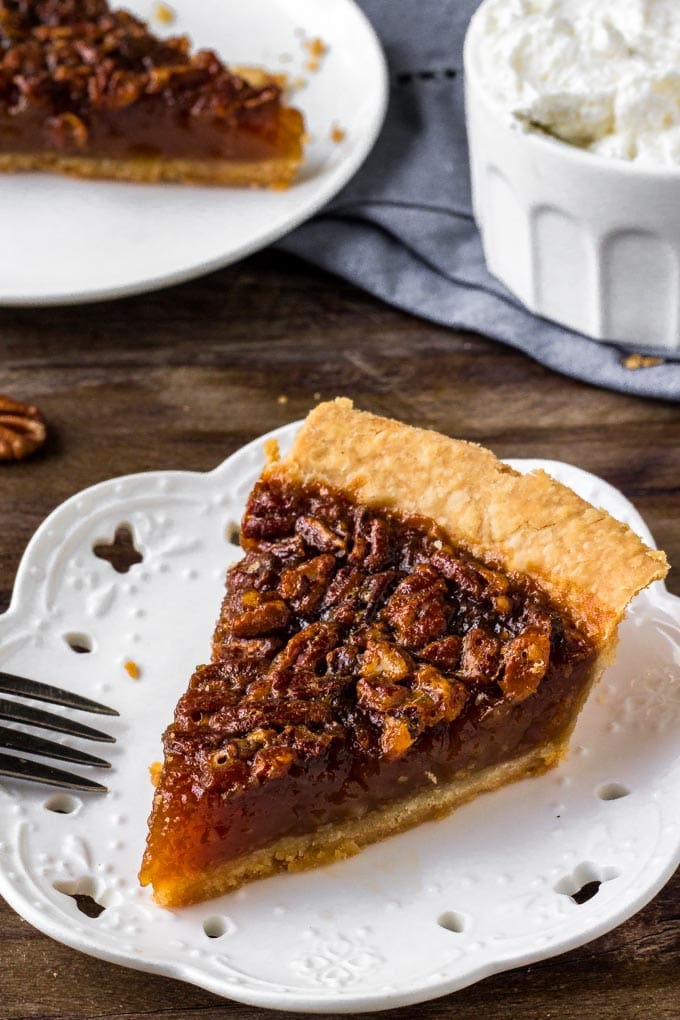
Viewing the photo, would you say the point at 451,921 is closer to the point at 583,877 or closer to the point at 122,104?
the point at 583,877

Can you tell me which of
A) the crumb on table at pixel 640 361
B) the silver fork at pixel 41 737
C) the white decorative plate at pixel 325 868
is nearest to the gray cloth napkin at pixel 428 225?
the crumb on table at pixel 640 361

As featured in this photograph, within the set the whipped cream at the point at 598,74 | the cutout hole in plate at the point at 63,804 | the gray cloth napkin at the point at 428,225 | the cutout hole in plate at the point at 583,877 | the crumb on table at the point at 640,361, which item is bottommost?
the cutout hole in plate at the point at 583,877

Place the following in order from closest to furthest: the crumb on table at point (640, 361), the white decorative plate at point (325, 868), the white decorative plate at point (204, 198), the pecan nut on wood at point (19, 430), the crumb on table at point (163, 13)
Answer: the white decorative plate at point (325, 868)
the pecan nut on wood at point (19, 430)
the crumb on table at point (640, 361)
the white decorative plate at point (204, 198)
the crumb on table at point (163, 13)

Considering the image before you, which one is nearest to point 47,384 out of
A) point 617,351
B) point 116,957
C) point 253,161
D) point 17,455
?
point 17,455

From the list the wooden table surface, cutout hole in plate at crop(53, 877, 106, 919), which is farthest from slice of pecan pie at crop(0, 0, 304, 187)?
cutout hole in plate at crop(53, 877, 106, 919)

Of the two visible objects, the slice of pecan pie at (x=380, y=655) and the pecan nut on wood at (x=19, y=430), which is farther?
the pecan nut on wood at (x=19, y=430)

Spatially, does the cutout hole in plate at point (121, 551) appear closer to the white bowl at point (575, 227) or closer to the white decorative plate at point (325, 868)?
the white decorative plate at point (325, 868)
